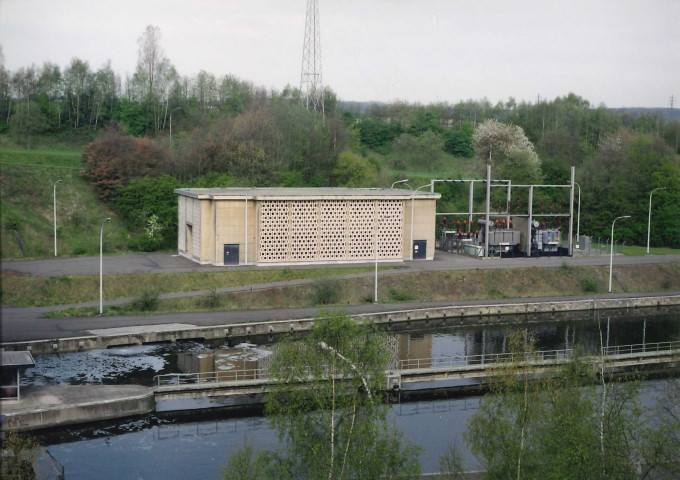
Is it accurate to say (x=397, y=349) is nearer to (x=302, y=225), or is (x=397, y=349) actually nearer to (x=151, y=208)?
(x=302, y=225)

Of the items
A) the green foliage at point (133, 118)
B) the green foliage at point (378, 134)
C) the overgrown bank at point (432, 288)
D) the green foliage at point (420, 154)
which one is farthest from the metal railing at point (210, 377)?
the green foliage at point (378, 134)

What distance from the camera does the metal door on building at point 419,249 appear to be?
155ft

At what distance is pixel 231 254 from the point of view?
43438 millimetres

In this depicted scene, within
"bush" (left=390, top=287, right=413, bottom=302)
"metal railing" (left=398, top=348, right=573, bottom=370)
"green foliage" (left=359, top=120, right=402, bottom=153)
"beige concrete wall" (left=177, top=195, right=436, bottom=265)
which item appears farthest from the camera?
"green foliage" (left=359, top=120, right=402, bottom=153)

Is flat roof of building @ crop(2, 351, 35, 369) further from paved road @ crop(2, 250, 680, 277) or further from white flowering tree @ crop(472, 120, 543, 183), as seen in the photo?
white flowering tree @ crop(472, 120, 543, 183)

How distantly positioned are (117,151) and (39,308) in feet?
67.2

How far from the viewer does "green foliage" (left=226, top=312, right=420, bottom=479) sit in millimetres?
17109

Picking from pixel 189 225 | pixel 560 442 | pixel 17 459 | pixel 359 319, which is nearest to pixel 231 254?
pixel 189 225

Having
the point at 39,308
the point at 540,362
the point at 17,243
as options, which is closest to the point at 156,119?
the point at 17,243

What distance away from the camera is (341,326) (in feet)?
61.1

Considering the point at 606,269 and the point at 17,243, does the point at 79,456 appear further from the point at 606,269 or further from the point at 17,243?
the point at 606,269

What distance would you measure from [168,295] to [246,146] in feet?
68.3

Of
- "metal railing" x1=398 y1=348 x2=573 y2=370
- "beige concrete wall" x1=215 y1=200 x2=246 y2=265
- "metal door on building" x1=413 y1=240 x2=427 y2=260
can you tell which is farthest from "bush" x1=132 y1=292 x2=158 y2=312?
"metal door on building" x1=413 y1=240 x2=427 y2=260

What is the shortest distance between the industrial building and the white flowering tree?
70.8ft
